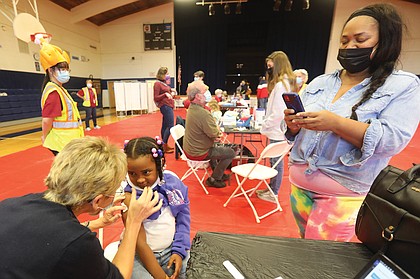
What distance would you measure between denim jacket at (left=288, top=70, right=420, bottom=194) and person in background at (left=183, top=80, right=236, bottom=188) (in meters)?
1.78

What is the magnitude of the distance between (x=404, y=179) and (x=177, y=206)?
3.49 ft

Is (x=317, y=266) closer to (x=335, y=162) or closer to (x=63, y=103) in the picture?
(x=335, y=162)

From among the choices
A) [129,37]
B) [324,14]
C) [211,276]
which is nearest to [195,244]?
[211,276]

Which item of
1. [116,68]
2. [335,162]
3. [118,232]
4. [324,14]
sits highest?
[324,14]

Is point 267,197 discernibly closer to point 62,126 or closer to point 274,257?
point 274,257

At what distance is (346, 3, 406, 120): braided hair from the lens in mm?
912

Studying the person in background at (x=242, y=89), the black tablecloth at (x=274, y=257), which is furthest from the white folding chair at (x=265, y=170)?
the person in background at (x=242, y=89)

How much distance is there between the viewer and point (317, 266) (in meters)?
0.77

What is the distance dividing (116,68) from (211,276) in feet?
51.1

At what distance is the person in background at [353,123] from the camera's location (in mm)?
897

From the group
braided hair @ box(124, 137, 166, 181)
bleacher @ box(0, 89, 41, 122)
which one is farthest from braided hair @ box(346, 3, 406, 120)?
bleacher @ box(0, 89, 41, 122)

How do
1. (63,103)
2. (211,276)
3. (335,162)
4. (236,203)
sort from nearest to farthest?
1. (211,276)
2. (335,162)
3. (63,103)
4. (236,203)

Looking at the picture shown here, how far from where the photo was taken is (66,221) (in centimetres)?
71

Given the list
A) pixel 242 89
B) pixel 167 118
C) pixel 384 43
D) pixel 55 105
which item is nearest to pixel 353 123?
pixel 384 43
